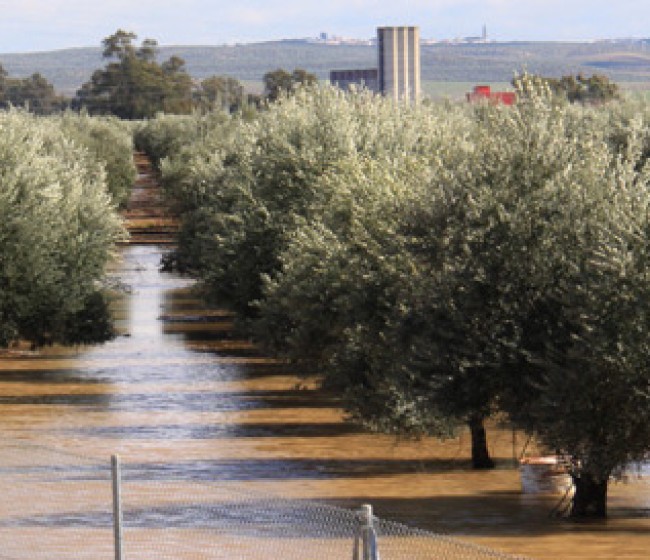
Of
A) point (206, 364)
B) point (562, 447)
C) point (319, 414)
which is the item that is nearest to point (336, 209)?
point (319, 414)

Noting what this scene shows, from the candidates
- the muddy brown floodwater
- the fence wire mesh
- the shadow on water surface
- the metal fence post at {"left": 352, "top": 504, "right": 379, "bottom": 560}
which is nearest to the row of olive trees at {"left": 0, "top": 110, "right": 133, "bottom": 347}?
the muddy brown floodwater

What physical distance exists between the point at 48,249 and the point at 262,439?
10317 millimetres

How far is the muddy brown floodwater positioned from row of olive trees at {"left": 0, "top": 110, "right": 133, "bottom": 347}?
5.25 feet

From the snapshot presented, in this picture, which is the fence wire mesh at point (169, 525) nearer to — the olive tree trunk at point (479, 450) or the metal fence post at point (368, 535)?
the metal fence post at point (368, 535)

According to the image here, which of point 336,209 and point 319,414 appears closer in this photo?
point 336,209

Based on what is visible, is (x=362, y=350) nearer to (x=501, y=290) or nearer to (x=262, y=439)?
(x=262, y=439)

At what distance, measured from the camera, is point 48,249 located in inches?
1687

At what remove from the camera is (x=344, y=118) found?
146ft

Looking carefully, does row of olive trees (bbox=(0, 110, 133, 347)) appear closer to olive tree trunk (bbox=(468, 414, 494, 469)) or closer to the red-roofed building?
the red-roofed building

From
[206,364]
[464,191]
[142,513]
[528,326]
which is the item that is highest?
[464,191]

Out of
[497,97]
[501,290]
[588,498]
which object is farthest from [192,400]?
[588,498]

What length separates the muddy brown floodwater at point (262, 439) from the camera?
24.9m

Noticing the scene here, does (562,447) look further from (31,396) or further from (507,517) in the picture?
(31,396)

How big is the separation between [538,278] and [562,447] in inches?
98.9
